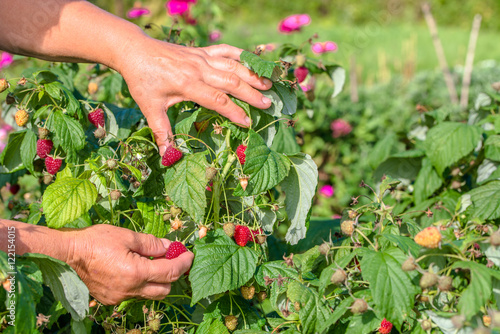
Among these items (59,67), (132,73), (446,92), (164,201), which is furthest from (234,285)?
(446,92)

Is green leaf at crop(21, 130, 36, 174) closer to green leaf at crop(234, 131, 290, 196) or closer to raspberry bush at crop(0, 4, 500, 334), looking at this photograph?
raspberry bush at crop(0, 4, 500, 334)

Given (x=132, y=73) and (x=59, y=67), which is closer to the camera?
(x=132, y=73)

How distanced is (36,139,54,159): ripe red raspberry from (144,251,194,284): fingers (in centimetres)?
48

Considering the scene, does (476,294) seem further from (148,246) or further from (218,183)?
(148,246)

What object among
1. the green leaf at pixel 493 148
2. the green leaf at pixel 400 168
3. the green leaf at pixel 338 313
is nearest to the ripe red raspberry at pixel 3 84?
the green leaf at pixel 338 313

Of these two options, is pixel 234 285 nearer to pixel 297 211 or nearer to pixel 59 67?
pixel 297 211

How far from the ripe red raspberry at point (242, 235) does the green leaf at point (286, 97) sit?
35cm

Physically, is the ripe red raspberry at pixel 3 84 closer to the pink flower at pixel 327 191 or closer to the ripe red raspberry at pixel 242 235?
the ripe red raspberry at pixel 242 235

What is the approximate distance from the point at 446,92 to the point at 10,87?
560 centimetres

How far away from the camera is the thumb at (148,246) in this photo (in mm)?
1174

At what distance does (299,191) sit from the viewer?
4.08 ft

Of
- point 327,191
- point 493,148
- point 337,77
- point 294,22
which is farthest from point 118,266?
point 294,22

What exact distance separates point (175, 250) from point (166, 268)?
68 millimetres

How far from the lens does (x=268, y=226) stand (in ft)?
4.23
